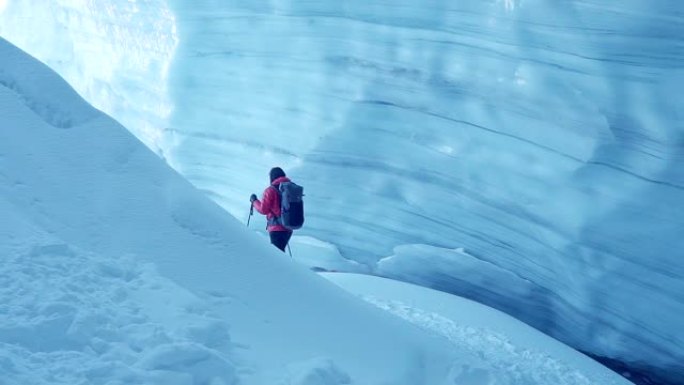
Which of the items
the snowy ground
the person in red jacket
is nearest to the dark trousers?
the person in red jacket

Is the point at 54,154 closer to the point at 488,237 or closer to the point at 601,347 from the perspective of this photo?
the point at 488,237

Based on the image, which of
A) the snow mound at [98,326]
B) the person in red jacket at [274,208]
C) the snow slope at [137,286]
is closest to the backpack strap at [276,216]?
the person in red jacket at [274,208]

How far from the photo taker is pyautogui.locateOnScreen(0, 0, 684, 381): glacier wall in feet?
13.9

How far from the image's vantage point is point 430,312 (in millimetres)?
4707

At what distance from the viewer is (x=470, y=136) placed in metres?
5.09

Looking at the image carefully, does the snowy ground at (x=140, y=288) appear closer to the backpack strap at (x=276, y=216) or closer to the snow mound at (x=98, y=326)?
the snow mound at (x=98, y=326)

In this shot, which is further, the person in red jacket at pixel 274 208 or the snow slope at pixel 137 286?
the person in red jacket at pixel 274 208

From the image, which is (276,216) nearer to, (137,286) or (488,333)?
(488,333)

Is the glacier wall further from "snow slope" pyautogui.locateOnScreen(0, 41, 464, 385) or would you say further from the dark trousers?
"snow slope" pyautogui.locateOnScreen(0, 41, 464, 385)

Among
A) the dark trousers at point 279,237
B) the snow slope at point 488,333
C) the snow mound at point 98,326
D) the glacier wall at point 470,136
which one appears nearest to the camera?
the snow mound at point 98,326

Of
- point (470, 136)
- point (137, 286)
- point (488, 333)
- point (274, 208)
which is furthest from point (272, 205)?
point (137, 286)

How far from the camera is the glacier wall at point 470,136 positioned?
425 centimetres

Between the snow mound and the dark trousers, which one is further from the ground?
the dark trousers

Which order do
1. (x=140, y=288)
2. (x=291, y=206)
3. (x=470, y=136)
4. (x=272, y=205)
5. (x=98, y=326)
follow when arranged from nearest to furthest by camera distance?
(x=98, y=326), (x=140, y=288), (x=291, y=206), (x=272, y=205), (x=470, y=136)
